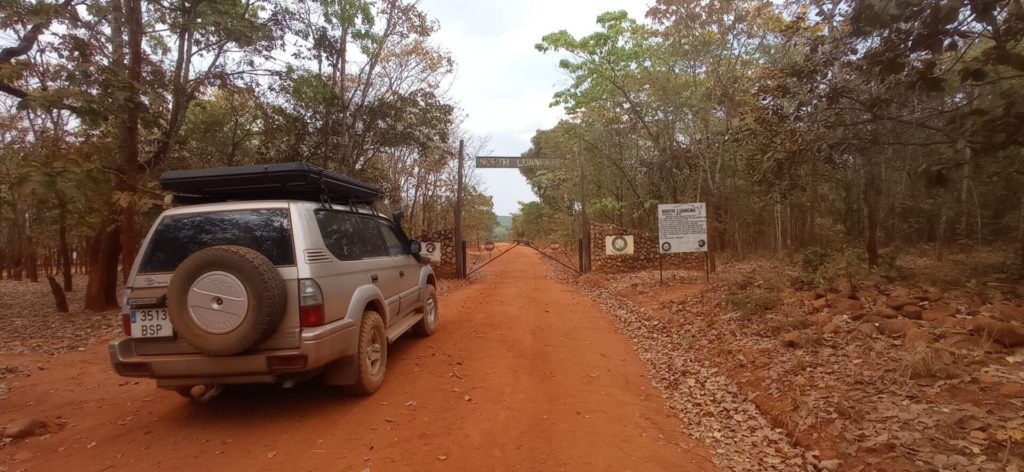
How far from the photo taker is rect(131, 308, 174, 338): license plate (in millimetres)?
4020

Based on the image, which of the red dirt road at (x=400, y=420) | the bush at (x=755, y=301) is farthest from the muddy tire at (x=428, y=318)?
the bush at (x=755, y=301)

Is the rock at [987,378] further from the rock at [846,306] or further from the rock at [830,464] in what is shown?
the rock at [846,306]

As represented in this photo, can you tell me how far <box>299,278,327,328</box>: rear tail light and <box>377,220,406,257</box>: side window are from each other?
2119 mm

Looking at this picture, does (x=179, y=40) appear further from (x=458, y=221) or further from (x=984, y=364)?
(x=984, y=364)

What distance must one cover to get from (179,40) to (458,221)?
870 cm

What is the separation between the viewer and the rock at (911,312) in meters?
5.75

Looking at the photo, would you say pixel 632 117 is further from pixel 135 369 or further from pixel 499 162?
pixel 135 369

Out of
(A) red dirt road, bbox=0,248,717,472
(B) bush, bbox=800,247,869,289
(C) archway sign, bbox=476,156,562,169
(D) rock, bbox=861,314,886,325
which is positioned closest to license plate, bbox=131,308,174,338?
(A) red dirt road, bbox=0,248,717,472

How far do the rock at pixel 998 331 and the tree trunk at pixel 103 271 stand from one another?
1453 cm

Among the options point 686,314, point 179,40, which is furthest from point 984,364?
point 179,40

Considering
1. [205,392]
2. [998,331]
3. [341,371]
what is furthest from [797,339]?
[205,392]

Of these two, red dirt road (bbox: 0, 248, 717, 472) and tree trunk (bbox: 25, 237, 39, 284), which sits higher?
tree trunk (bbox: 25, 237, 39, 284)

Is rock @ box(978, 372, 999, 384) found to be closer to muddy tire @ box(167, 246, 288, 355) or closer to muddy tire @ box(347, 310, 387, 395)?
muddy tire @ box(347, 310, 387, 395)

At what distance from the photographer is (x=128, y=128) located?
30.5 ft
